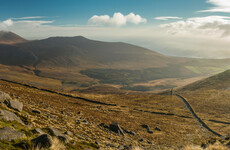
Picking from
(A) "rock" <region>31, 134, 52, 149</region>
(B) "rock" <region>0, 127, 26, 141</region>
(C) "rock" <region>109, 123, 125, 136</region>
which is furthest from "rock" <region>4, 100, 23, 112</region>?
(C) "rock" <region>109, 123, 125, 136</region>

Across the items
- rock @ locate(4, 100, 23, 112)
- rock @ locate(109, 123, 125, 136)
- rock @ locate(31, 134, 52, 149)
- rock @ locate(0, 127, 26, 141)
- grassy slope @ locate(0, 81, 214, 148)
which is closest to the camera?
rock @ locate(0, 127, 26, 141)

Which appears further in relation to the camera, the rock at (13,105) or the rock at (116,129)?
the rock at (116,129)

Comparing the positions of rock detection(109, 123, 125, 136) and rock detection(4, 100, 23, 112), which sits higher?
rock detection(4, 100, 23, 112)

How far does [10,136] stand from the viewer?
1102cm

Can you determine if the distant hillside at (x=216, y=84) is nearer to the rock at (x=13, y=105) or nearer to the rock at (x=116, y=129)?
the rock at (x=116, y=129)

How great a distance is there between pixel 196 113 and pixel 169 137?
125ft

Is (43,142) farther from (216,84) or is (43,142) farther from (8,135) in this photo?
(216,84)

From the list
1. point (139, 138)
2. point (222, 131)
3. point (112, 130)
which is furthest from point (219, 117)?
point (112, 130)

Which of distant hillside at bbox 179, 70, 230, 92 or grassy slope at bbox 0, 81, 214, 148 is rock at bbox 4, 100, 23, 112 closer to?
grassy slope at bbox 0, 81, 214, 148

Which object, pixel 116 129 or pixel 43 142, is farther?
pixel 116 129

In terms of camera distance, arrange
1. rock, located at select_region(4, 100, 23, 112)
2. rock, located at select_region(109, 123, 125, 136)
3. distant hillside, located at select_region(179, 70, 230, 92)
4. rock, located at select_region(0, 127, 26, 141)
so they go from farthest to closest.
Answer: distant hillside, located at select_region(179, 70, 230, 92), rock, located at select_region(109, 123, 125, 136), rock, located at select_region(4, 100, 23, 112), rock, located at select_region(0, 127, 26, 141)

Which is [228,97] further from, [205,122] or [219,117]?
[205,122]

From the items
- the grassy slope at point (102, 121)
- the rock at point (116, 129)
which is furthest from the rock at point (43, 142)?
the rock at point (116, 129)

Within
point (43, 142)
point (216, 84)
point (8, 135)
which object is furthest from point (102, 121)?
point (216, 84)
